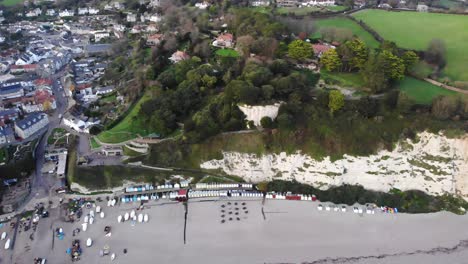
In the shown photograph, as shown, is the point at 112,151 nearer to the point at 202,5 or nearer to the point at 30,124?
the point at 30,124

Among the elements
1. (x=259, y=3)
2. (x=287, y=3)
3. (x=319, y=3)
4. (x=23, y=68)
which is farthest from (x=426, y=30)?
(x=23, y=68)

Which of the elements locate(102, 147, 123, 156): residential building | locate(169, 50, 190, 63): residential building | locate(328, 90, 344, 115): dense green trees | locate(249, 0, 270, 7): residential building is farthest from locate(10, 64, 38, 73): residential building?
locate(328, 90, 344, 115): dense green trees

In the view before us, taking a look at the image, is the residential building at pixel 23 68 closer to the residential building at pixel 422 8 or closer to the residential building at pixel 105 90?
the residential building at pixel 105 90

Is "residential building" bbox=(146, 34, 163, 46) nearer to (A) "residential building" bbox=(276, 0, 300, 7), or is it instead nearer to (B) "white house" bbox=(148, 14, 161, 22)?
(B) "white house" bbox=(148, 14, 161, 22)

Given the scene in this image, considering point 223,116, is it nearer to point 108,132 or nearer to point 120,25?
point 108,132

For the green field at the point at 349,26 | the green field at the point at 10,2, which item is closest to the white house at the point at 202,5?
the green field at the point at 349,26

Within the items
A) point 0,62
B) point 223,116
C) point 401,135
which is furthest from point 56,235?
point 0,62

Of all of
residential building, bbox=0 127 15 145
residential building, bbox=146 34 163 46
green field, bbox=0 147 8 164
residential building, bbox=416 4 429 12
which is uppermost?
residential building, bbox=416 4 429 12

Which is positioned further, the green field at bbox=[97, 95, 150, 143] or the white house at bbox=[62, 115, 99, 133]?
the white house at bbox=[62, 115, 99, 133]
